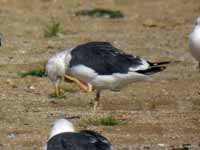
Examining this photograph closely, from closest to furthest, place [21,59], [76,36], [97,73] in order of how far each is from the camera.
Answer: [97,73] → [21,59] → [76,36]

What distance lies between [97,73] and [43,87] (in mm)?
2009

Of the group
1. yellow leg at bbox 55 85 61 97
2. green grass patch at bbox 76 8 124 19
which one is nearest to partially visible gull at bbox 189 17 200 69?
yellow leg at bbox 55 85 61 97

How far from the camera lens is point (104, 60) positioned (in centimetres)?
1222

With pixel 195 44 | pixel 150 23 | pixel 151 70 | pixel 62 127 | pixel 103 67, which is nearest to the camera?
pixel 62 127

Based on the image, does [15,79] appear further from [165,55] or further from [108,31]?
[108,31]

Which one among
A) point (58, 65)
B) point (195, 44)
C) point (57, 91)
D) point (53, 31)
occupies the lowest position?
point (57, 91)

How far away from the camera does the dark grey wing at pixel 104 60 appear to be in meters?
12.1

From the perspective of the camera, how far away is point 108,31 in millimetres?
19219

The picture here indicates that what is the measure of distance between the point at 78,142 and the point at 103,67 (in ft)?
11.1

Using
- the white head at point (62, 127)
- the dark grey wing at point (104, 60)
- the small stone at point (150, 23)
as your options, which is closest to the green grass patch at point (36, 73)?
the dark grey wing at point (104, 60)

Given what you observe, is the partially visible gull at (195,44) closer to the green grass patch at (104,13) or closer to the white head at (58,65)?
the white head at (58,65)

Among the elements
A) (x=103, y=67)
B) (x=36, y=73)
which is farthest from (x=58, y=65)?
(x=36, y=73)

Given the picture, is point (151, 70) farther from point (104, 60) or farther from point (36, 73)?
point (36, 73)

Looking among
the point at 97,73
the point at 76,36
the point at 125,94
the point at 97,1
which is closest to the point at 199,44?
the point at 125,94
